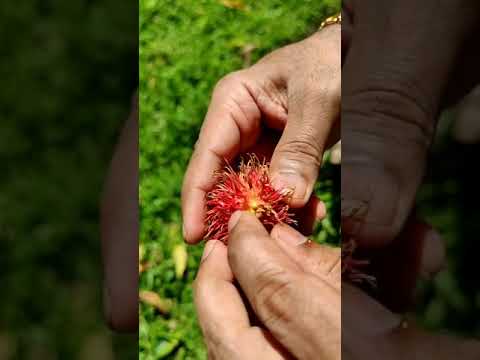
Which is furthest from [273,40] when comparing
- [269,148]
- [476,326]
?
[476,326]

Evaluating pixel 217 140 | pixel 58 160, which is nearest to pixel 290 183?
pixel 217 140

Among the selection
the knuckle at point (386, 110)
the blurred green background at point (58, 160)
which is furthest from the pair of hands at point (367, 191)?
the blurred green background at point (58, 160)

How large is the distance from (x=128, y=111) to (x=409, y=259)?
30 centimetres

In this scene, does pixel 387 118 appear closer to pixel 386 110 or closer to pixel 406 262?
pixel 386 110

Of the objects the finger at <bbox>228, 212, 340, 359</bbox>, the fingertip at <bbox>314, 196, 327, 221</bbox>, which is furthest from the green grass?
the finger at <bbox>228, 212, 340, 359</bbox>

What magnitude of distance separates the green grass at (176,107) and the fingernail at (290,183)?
0.06 metres

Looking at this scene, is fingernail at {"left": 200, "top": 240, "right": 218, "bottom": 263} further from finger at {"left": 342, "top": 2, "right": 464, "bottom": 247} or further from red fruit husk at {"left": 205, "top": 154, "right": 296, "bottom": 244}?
finger at {"left": 342, "top": 2, "right": 464, "bottom": 247}

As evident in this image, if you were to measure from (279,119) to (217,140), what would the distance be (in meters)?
0.08

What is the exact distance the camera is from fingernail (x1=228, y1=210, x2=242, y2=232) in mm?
583

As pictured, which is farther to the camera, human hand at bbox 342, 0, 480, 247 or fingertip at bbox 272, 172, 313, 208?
fingertip at bbox 272, 172, 313, 208

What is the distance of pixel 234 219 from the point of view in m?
0.59

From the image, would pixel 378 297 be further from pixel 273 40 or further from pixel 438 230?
pixel 273 40

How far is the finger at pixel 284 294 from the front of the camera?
0.53 m

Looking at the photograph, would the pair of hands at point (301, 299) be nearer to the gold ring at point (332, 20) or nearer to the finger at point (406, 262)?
the finger at point (406, 262)
